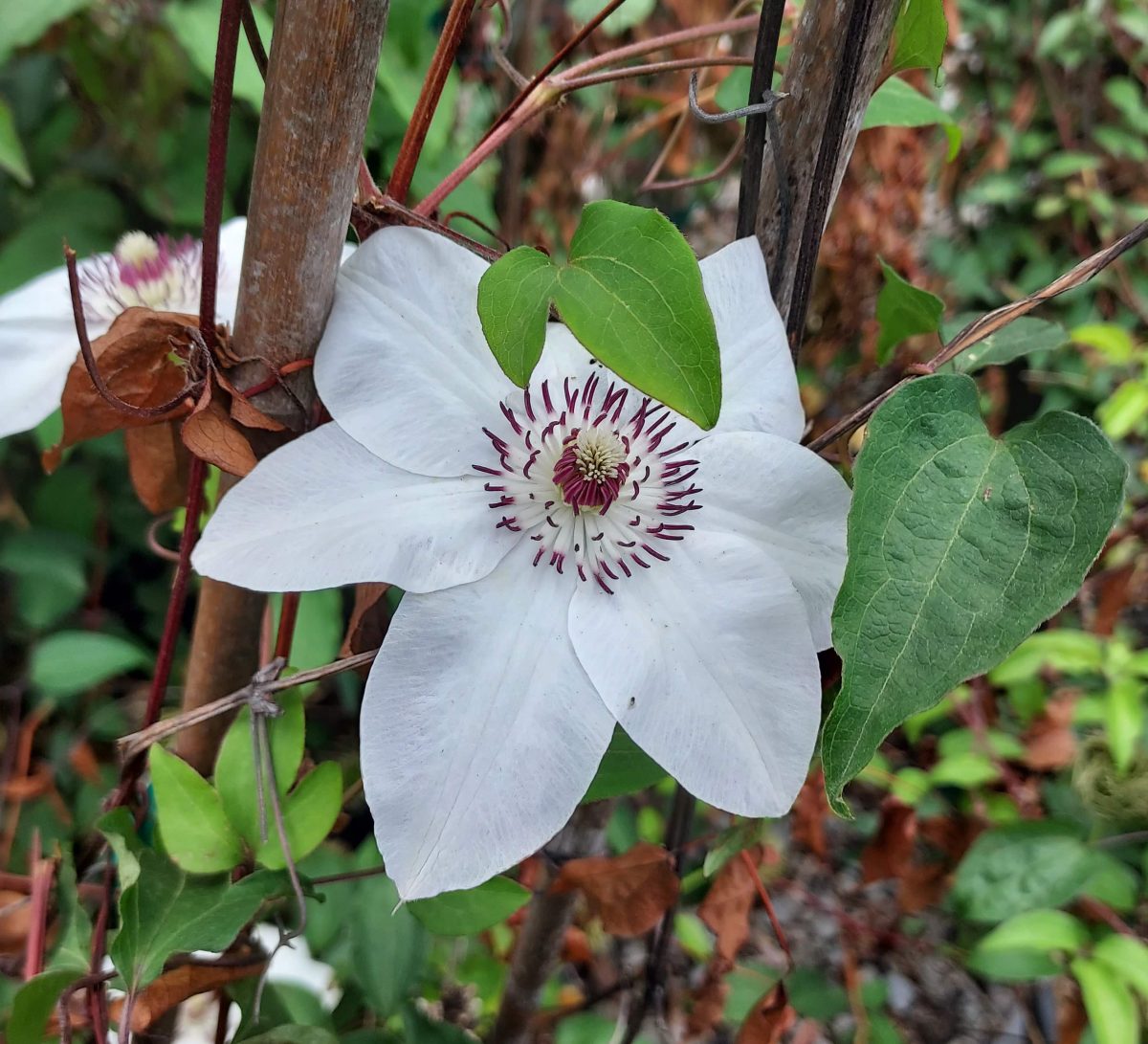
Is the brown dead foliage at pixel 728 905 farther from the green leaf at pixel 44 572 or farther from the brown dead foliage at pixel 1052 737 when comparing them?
the green leaf at pixel 44 572

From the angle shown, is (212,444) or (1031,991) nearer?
(212,444)

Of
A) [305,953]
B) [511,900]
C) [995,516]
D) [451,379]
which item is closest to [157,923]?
[511,900]

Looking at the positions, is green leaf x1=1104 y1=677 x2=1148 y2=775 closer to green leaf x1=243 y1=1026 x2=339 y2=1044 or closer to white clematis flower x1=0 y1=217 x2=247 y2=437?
green leaf x1=243 y1=1026 x2=339 y2=1044

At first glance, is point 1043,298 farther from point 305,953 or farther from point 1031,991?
point 1031,991

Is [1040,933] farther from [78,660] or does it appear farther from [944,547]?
[78,660]

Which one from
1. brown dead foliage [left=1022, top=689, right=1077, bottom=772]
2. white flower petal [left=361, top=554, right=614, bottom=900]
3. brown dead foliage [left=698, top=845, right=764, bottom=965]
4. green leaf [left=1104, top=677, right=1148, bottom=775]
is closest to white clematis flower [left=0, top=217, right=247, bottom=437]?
white flower petal [left=361, top=554, right=614, bottom=900]

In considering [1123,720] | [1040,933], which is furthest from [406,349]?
[1123,720]
